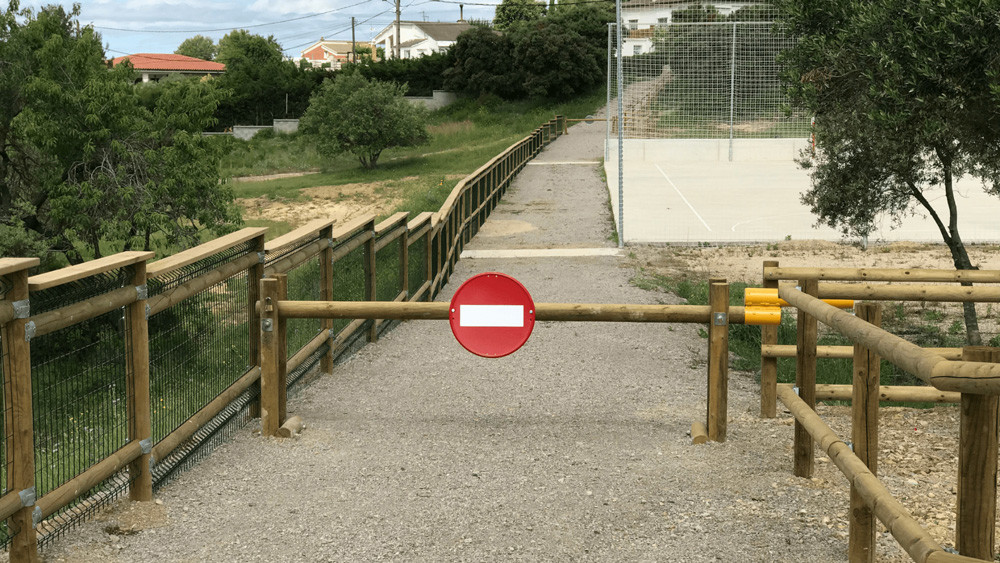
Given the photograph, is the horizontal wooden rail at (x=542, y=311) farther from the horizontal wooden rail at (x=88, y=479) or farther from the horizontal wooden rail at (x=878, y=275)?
the horizontal wooden rail at (x=88, y=479)

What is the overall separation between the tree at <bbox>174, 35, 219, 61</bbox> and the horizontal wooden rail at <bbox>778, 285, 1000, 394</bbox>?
459 feet

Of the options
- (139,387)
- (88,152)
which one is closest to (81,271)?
(139,387)

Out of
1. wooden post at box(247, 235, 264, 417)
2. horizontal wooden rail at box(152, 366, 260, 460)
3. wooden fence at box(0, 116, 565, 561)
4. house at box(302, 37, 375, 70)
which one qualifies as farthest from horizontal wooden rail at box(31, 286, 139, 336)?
house at box(302, 37, 375, 70)

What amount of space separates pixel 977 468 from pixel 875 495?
0.80 m

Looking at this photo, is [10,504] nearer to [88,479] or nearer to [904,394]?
[88,479]

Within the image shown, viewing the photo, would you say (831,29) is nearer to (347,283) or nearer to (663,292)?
(663,292)

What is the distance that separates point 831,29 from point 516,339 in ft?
20.1

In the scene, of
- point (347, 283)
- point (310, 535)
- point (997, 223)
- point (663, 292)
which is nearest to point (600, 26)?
point (997, 223)

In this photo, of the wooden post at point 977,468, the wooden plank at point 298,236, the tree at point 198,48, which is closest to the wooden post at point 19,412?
the wooden plank at point 298,236

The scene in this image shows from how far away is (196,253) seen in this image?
19.9ft

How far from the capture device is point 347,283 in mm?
9727

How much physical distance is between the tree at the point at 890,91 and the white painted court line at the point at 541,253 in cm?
537

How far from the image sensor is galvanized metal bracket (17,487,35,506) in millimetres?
4445

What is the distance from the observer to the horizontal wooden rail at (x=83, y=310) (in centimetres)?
459
